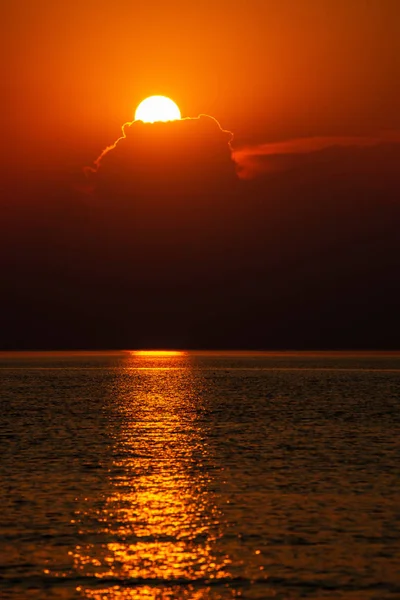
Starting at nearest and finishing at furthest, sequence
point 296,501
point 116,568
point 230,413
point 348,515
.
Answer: point 116,568 < point 348,515 < point 296,501 < point 230,413

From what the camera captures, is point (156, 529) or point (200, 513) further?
point (200, 513)

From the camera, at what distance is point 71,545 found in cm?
3117

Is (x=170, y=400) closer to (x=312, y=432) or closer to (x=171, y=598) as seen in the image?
(x=312, y=432)

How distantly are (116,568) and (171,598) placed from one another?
3.69 metres

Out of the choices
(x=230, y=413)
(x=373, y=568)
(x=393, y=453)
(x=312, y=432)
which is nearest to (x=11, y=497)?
(x=373, y=568)

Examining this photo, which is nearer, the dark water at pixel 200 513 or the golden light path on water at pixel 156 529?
the golden light path on water at pixel 156 529

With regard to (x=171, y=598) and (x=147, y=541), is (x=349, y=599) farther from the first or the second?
(x=147, y=541)

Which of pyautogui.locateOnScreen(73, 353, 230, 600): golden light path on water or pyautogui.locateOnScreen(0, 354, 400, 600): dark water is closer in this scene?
pyautogui.locateOnScreen(73, 353, 230, 600): golden light path on water

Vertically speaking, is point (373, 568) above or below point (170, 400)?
below

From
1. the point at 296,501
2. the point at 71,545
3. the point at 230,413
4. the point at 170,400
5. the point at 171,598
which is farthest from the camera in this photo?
the point at 170,400

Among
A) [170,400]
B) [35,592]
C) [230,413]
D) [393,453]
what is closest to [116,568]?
[35,592]

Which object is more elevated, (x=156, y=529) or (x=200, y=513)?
(x=200, y=513)

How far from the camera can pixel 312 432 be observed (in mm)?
78062

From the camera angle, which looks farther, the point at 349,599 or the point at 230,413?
the point at 230,413
